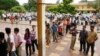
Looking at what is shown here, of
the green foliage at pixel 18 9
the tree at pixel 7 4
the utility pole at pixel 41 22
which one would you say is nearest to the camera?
the utility pole at pixel 41 22

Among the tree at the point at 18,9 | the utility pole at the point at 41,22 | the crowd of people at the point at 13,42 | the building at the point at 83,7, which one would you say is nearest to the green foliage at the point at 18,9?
the tree at the point at 18,9

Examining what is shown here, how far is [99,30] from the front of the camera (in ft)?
101

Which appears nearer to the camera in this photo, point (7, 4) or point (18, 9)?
point (18, 9)

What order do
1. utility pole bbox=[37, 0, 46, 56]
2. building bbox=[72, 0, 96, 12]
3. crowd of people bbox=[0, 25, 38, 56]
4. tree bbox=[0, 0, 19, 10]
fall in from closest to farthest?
utility pole bbox=[37, 0, 46, 56] < crowd of people bbox=[0, 25, 38, 56] < tree bbox=[0, 0, 19, 10] < building bbox=[72, 0, 96, 12]

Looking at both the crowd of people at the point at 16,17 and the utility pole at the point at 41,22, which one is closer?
the utility pole at the point at 41,22

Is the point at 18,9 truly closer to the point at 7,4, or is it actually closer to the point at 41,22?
the point at 7,4

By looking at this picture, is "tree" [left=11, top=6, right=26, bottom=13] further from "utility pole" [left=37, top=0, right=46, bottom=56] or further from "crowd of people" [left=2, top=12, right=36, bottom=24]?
"utility pole" [left=37, top=0, right=46, bottom=56]

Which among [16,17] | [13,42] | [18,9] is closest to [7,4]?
[18,9]

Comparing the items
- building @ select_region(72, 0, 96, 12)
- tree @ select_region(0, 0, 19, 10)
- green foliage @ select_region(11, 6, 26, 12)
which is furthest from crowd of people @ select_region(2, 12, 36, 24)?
building @ select_region(72, 0, 96, 12)

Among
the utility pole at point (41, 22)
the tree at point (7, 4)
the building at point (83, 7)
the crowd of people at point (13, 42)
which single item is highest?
the utility pole at point (41, 22)

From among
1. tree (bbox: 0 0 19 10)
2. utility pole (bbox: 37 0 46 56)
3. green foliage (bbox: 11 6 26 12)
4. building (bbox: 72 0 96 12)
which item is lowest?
building (bbox: 72 0 96 12)

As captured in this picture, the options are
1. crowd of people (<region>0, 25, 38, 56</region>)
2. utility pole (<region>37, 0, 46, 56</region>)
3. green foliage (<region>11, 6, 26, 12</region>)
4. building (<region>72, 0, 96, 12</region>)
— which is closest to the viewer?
utility pole (<region>37, 0, 46, 56</region>)

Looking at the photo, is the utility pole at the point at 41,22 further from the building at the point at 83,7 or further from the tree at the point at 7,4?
the building at the point at 83,7

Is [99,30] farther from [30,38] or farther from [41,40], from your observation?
[41,40]
